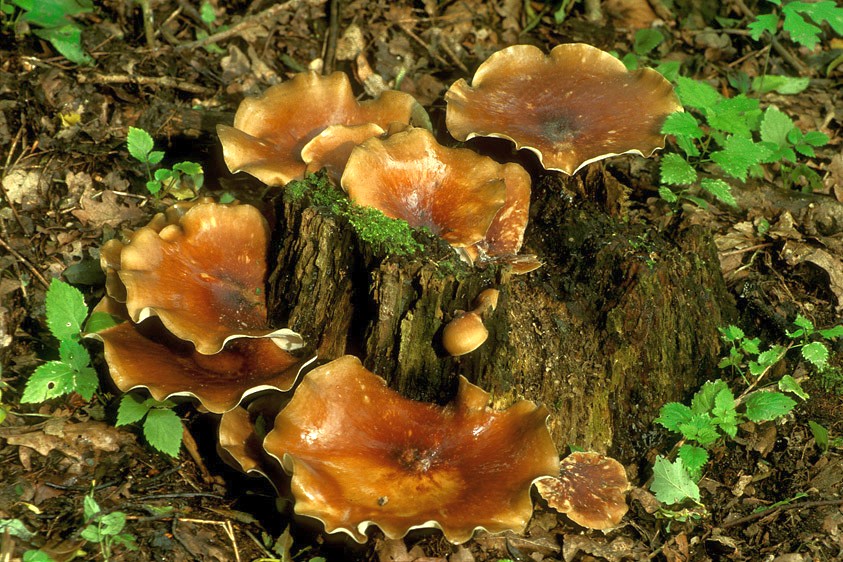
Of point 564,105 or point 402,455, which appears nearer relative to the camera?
point 402,455

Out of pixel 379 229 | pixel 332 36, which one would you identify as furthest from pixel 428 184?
pixel 332 36

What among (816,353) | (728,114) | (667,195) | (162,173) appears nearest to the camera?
(816,353)

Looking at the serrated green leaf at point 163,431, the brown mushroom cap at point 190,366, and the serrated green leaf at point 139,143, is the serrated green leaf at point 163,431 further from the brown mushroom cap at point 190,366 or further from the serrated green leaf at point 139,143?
the serrated green leaf at point 139,143

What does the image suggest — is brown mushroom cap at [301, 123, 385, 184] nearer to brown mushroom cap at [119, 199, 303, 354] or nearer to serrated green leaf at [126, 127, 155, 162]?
brown mushroom cap at [119, 199, 303, 354]

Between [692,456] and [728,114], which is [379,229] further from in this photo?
[728,114]

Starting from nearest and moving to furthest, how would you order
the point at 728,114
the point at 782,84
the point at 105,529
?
the point at 105,529, the point at 728,114, the point at 782,84

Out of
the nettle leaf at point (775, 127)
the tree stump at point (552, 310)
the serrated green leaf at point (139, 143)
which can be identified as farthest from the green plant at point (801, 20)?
the serrated green leaf at point (139, 143)

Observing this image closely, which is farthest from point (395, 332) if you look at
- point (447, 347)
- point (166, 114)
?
point (166, 114)
